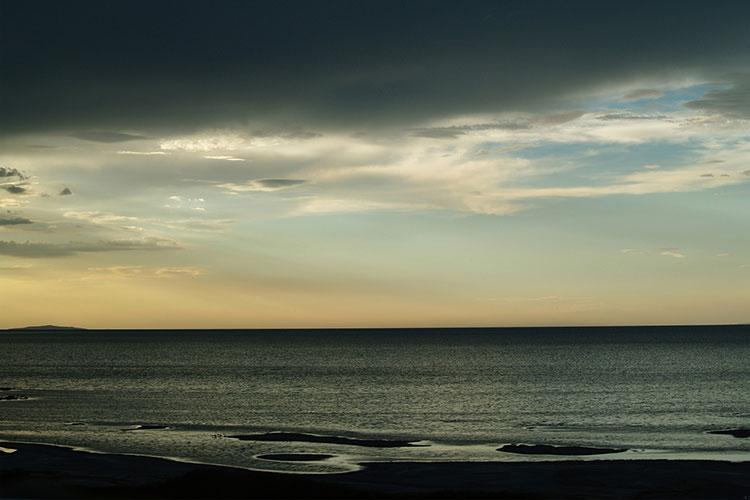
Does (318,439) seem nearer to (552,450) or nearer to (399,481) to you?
(552,450)

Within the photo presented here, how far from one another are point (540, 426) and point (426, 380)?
51478 millimetres

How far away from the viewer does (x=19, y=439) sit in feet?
183

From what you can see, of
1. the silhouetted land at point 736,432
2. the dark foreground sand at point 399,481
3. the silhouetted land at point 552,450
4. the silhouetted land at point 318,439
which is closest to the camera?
the dark foreground sand at point 399,481

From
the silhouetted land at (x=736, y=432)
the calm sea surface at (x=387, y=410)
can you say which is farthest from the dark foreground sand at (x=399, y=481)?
the silhouetted land at (x=736, y=432)

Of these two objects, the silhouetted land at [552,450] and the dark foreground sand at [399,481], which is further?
the silhouetted land at [552,450]

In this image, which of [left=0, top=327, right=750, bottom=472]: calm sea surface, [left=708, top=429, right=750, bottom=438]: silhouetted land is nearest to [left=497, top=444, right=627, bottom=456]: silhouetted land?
[left=0, top=327, right=750, bottom=472]: calm sea surface

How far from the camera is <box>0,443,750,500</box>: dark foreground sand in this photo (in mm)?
37125

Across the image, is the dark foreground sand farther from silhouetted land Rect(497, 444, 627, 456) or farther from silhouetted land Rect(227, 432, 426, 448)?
silhouetted land Rect(227, 432, 426, 448)

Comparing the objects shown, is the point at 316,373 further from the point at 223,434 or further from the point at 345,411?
the point at 223,434

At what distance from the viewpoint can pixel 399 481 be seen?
1563 inches

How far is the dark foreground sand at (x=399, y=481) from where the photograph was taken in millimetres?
37125

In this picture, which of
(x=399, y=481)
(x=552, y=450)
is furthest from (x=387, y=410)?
(x=399, y=481)

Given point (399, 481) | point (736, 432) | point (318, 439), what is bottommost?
point (318, 439)

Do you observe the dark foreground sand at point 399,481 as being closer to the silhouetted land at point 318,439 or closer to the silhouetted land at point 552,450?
the silhouetted land at point 552,450
